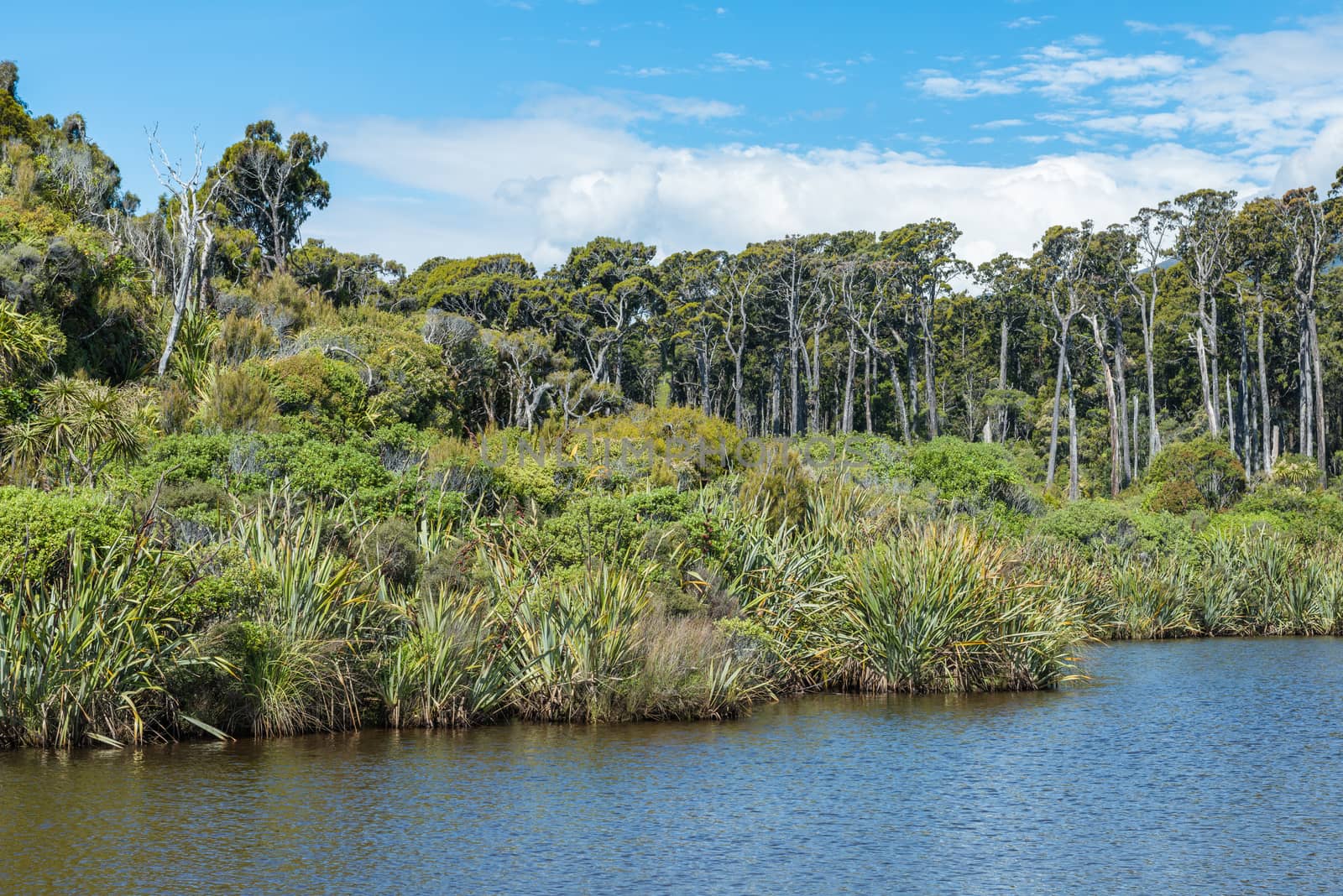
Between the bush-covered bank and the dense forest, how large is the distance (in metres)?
0.05

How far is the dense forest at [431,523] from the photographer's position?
1324cm

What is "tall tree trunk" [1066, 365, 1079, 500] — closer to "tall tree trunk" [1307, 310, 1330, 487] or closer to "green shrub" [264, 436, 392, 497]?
"tall tree trunk" [1307, 310, 1330, 487]

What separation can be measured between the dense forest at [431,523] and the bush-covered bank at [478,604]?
0.05 meters

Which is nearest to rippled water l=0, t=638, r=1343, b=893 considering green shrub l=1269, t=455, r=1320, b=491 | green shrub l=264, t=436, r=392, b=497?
green shrub l=264, t=436, r=392, b=497

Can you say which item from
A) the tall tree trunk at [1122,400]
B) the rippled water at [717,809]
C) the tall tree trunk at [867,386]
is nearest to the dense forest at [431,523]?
the rippled water at [717,809]

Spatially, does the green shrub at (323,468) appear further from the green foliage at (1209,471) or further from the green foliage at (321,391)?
the green foliage at (1209,471)

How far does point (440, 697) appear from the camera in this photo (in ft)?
46.1

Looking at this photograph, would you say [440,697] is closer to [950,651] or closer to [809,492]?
[950,651]

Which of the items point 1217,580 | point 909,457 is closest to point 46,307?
point 909,457

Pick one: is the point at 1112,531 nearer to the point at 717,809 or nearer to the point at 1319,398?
the point at 717,809

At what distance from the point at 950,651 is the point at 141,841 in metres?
10.8

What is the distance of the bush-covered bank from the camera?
12.6 meters

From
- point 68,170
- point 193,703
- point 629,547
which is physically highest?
point 68,170

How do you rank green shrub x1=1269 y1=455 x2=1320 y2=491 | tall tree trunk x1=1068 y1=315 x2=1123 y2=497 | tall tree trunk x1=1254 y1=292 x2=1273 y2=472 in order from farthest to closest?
tall tree trunk x1=1068 y1=315 x2=1123 y2=497 → tall tree trunk x1=1254 y1=292 x2=1273 y2=472 → green shrub x1=1269 y1=455 x2=1320 y2=491
